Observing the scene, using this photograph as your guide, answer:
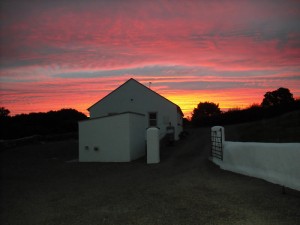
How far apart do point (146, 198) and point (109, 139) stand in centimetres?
1107

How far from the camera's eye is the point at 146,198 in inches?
359

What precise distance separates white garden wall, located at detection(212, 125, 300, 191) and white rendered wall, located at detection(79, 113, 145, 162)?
21.8 feet

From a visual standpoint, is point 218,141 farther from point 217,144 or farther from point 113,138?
point 113,138

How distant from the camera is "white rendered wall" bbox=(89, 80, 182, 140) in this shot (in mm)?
29859

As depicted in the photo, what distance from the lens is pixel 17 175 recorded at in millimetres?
14938

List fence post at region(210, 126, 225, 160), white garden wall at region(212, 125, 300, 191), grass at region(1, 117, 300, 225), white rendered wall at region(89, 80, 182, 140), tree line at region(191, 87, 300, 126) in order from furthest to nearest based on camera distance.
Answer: tree line at region(191, 87, 300, 126) < white rendered wall at region(89, 80, 182, 140) < fence post at region(210, 126, 225, 160) < white garden wall at region(212, 125, 300, 191) < grass at region(1, 117, 300, 225)

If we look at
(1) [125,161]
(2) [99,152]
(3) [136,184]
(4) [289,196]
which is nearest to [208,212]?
(4) [289,196]

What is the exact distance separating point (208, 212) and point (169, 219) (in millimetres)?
1021

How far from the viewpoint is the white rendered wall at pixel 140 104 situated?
98.0 feet

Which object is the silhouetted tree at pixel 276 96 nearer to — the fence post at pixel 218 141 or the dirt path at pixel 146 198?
the fence post at pixel 218 141

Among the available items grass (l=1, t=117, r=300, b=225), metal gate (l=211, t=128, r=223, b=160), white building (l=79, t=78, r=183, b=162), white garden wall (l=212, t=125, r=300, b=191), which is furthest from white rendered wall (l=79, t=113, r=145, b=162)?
white garden wall (l=212, t=125, r=300, b=191)

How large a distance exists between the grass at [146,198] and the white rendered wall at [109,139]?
447 centimetres

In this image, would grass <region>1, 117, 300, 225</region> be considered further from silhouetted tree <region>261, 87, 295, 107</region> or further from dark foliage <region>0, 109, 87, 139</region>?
silhouetted tree <region>261, 87, 295, 107</region>

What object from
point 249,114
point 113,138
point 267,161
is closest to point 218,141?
point 267,161
